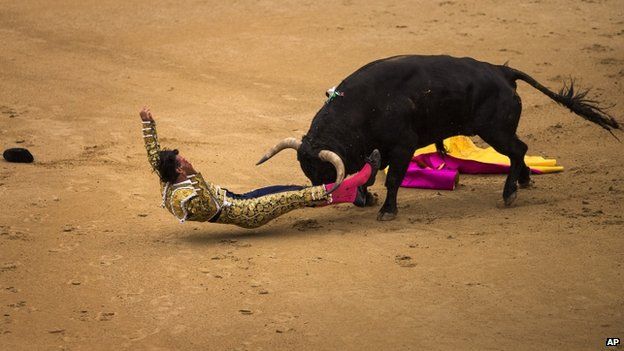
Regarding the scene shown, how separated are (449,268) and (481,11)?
8902mm

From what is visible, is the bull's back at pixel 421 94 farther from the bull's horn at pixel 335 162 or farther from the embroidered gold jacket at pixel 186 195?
the embroidered gold jacket at pixel 186 195

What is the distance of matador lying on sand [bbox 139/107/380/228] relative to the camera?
290 inches

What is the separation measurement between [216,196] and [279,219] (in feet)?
3.12

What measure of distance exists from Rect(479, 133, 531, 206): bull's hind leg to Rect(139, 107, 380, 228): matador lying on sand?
4.15 ft

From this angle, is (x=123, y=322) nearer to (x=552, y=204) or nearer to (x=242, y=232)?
(x=242, y=232)

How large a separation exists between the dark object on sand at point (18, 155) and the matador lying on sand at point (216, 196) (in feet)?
8.19

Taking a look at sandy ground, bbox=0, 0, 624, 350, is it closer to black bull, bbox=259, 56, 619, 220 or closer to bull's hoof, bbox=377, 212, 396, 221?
bull's hoof, bbox=377, 212, 396, 221

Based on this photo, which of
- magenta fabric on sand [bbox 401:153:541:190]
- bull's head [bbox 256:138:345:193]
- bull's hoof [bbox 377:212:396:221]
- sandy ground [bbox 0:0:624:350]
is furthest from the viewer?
magenta fabric on sand [bbox 401:153:541:190]

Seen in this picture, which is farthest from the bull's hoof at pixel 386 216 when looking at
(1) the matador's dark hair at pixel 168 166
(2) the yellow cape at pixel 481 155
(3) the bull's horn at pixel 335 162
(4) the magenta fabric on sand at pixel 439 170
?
(1) the matador's dark hair at pixel 168 166

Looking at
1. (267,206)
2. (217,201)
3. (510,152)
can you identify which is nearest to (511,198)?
(510,152)

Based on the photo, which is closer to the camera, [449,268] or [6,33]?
[449,268]

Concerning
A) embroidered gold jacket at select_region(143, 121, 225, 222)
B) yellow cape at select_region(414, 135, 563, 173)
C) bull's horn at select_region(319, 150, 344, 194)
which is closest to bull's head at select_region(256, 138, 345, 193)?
bull's horn at select_region(319, 150, 344, 194)

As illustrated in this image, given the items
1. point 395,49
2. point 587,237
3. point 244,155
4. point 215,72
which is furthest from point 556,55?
point 587,237

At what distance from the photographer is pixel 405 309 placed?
6.12 meters
